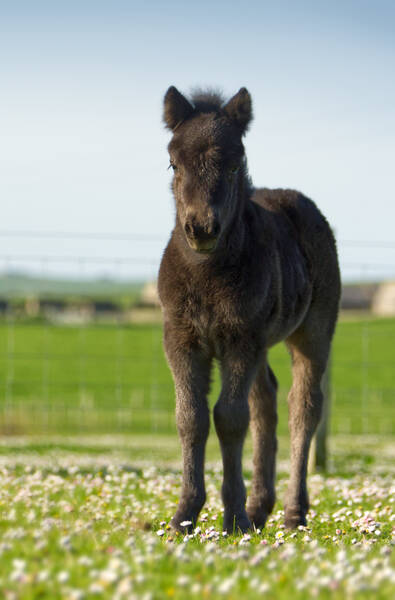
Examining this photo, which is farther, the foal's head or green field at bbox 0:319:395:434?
green field at bbox 0:319:395:434

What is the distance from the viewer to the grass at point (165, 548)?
12.1ft

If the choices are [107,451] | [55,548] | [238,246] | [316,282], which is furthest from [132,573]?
[107,451]

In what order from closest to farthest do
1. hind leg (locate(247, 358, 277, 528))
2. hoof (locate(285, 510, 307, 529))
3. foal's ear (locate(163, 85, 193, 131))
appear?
foal's ear (locate(163, 85, 193, 131))
hoof (locate(285, 510, 307, 529))
hind leg (locate(247, 358, 277, 528))

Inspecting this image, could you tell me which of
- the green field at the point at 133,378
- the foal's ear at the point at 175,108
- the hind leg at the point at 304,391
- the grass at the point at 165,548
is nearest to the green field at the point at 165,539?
the grass at the point at 165,548

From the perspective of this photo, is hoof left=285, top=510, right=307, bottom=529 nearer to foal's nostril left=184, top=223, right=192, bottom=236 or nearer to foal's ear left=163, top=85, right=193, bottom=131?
foal's nostril left=184, top=223, right=192, bottom=236

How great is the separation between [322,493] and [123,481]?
2465mm

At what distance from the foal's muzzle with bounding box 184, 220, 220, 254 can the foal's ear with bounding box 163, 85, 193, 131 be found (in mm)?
1328

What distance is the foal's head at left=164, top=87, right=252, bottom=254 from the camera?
577 centimetres

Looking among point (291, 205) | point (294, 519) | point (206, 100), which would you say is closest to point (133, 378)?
point (291, 205)

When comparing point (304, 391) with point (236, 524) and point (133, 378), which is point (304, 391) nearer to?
point (236, 524)

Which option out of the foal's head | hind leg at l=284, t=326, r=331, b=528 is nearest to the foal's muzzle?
the foal's head

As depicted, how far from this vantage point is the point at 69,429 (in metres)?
27.1

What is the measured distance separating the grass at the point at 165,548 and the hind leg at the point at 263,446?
25 centimetres

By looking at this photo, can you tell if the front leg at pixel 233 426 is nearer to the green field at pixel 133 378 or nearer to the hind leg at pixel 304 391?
the hind leg at pixel 304 391
